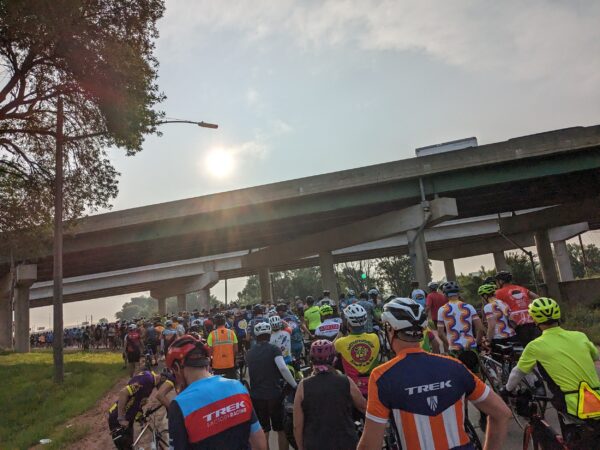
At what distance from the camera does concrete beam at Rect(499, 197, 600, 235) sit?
3675 centimetres

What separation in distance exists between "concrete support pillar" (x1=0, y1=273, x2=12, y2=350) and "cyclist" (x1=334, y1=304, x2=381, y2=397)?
1534 inches

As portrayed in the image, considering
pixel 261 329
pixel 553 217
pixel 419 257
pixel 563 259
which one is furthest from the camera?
pixel 563 259

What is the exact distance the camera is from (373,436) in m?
2.79

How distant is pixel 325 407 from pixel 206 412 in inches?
56.1

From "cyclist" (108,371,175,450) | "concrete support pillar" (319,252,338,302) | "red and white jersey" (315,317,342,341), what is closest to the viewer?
"cyclist" (108,371,175,450)

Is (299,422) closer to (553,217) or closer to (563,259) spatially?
(553,217)

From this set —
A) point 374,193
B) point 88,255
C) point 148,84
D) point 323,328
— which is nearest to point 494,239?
point 374,193

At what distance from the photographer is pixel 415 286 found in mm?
14055

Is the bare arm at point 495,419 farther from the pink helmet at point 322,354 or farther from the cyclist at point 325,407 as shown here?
the pink helmet at point 322,354

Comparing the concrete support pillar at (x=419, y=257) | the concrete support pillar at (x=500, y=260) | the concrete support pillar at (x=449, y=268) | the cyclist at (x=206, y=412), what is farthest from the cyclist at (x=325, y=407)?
the concrete support pillar at (x=449, y=268)

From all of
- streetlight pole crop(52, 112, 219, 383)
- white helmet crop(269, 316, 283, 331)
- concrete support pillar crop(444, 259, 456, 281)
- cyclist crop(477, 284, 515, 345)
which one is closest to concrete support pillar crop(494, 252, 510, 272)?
concrete support pillar crop(444, 259, 456, 281)

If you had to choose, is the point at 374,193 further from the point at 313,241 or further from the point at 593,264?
the point at 593,264

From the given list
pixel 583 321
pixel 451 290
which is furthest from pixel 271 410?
pixel 583 321

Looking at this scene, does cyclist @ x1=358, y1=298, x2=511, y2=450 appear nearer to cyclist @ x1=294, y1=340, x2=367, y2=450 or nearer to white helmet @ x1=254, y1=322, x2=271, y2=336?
cyclist @ x1=294, y1=340, x2=367, y2=450
